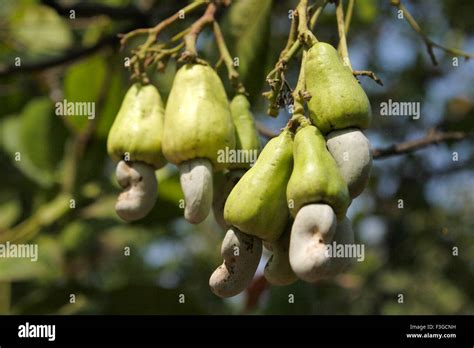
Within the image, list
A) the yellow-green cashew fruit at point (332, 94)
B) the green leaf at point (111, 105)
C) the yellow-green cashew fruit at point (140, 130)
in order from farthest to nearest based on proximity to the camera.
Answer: the green leaf at point (111, 105)
the yellow-green cashew fruit at point (140, 130)
the yellow-green cashew fruit at point (332, 94)

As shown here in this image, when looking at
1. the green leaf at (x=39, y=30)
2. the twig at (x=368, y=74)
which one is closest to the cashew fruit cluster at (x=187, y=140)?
the twig at (x=368, y=74)

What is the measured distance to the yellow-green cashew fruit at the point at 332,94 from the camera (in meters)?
1.23

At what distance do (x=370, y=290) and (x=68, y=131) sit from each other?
1.89 meters

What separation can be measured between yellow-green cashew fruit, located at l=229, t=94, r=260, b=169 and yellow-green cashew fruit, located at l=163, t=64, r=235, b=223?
40 millimetres

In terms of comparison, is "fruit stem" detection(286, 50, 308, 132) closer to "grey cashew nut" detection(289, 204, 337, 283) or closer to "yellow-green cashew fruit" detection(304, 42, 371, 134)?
"yellow-green cashew fruit" detection(304, 42, 371, 134)

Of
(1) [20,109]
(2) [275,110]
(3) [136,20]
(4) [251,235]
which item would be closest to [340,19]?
(2) [275,110]

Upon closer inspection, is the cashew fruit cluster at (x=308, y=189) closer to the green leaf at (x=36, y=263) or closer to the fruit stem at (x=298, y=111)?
the fruit stem at (x=298, y=111)

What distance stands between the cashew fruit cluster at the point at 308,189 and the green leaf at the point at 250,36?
0.57 metres

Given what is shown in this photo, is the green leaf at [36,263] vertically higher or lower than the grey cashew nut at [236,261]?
higher

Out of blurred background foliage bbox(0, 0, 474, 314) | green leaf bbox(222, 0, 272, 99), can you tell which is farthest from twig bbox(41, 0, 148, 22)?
green leaf bbox(222, 0, 272, 99)

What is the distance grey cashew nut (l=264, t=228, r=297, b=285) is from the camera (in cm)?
129

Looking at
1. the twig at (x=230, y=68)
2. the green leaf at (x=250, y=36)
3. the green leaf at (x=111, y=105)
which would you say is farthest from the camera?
the green leaf at (x=111, y=105)
